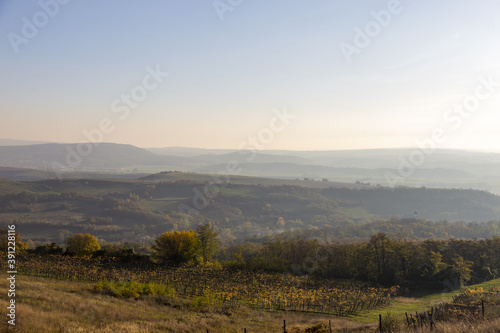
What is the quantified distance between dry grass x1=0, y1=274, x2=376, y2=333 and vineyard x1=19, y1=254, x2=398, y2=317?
323 centimetres

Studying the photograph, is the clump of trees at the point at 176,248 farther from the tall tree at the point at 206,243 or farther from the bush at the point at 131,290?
the bush at the point at 131,290

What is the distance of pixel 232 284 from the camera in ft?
117

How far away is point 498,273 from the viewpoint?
44.0 metres

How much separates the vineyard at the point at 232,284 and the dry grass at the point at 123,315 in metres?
3.23

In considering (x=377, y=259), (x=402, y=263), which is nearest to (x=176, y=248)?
(x=377, y=259)

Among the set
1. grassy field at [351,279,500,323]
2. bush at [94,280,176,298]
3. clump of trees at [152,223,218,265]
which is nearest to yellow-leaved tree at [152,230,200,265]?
clump of trees at [152,223,218,265]

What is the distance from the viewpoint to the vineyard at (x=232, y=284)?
1169 inches

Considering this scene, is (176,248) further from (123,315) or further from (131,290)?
(123,315)

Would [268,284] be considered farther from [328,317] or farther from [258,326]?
[258,326]

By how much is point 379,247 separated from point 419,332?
1356 inches

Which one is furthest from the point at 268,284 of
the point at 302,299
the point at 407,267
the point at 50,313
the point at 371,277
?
the point at 50,313

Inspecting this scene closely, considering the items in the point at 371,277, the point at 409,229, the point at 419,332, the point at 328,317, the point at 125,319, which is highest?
the point at 419,332

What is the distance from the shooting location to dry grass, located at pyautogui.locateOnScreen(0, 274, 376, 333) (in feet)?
54.3

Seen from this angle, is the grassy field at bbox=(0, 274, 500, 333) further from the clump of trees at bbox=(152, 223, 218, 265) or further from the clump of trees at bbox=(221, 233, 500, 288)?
the clump of trees at bbox=(152, 223, 218, 265)
